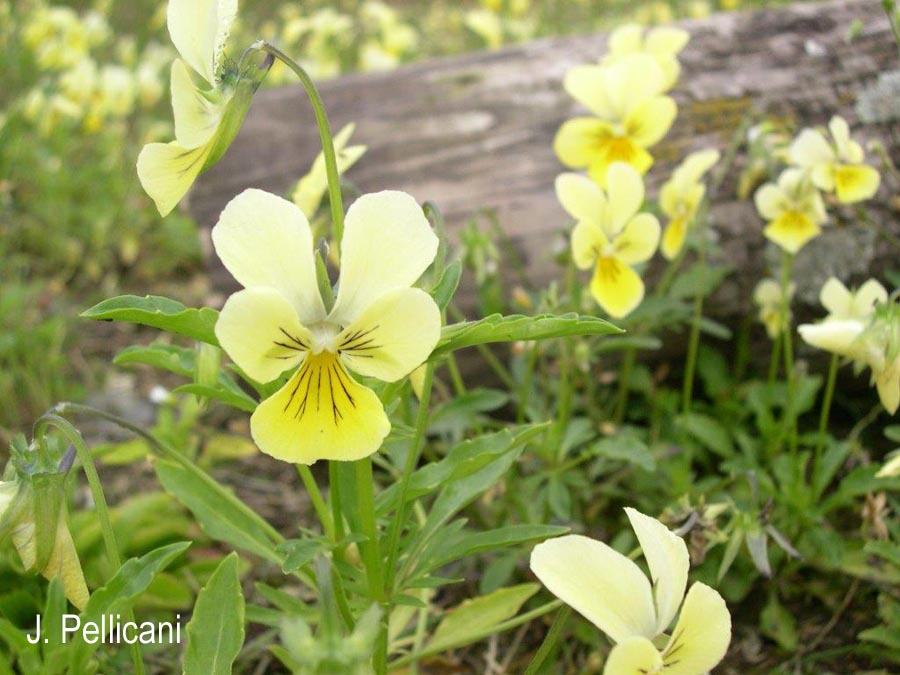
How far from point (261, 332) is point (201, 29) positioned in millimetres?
411

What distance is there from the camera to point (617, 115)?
1960 mm

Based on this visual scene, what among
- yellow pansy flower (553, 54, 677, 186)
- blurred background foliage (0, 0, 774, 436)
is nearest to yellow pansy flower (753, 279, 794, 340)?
yellow pansy flower (553, 54, 677, 186)

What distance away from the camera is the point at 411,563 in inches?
56.6

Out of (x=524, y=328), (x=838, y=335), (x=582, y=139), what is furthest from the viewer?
(x=582, y=139)

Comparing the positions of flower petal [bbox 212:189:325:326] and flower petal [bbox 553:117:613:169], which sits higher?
flower petal [bbox 212:189:325:326]

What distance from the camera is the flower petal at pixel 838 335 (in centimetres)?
146

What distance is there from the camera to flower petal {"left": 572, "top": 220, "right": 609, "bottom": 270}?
173 cm

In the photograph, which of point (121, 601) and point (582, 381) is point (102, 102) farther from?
point (121, 601)

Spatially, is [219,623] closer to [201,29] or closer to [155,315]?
[155,315]

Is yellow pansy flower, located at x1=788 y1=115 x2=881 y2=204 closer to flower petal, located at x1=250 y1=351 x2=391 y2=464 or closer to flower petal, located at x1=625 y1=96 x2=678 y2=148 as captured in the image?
flower petal, located at x1=625 y1=96 x2=678 y2=148

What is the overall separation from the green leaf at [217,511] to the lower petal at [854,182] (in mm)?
1272

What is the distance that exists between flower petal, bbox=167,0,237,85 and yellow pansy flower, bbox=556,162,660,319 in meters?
0.70

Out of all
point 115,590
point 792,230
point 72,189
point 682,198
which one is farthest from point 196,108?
point 72,189

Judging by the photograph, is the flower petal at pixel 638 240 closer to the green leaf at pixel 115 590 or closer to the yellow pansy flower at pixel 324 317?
the yellow pansy flower at pixel 324 317
